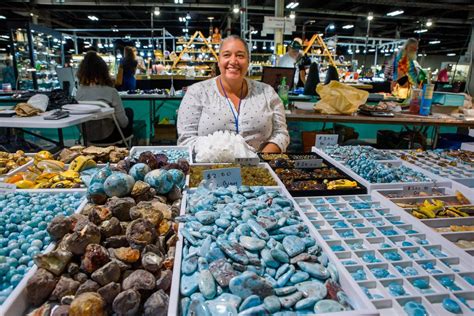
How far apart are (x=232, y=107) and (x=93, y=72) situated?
2.03m

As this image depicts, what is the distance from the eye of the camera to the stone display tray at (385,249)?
810 millimetres

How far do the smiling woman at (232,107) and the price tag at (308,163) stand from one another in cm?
45

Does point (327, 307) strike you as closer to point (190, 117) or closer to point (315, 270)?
point (315, 270)

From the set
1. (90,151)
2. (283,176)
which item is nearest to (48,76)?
(90,151)

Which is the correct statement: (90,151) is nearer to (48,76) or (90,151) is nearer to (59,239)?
(59,239)

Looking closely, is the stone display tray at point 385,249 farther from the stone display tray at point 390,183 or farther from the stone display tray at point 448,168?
the stone display tray at point 448,168

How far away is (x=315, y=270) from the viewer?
82cm

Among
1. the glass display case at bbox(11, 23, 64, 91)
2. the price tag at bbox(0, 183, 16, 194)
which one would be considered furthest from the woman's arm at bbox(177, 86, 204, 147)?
the glass display case at bbox(11, 23, 64, 91)

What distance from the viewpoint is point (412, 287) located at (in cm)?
84

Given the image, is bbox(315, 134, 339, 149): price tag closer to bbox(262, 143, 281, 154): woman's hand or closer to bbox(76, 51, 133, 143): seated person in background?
bbox(262, 143, 281, 154): woman's hand

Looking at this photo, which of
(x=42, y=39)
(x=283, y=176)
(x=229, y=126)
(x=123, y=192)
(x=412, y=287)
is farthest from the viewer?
(x=42, y=39)

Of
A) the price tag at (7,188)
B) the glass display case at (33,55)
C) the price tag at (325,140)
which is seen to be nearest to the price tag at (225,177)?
the price tag at (7,188)

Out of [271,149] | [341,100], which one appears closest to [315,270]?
[271,149]

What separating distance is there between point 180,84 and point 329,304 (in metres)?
7.25
